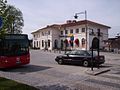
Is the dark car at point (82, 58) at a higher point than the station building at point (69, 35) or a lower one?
lower

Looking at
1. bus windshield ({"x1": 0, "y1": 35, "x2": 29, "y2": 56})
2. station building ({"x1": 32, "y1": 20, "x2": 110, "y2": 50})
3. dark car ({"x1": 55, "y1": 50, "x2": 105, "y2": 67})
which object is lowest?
dark car ({"x1": 55, "y1": 50, "x2": 105, "y2": 67})

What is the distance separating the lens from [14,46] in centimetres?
1545

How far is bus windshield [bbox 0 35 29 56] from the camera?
14734mm

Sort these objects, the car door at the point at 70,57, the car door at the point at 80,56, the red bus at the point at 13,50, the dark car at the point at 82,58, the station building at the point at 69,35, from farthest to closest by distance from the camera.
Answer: the station building at the point at 69,35 → the car door at the point at 70,57 → the car door at the point at 80,56 → the dark car at the point at 82,58 → the red bus at the point at 13,50

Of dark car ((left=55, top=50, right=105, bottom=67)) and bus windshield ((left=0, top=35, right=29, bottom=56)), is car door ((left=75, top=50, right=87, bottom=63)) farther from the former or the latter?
bus windshield ((left=0, top=35, right=29, bottom=56))

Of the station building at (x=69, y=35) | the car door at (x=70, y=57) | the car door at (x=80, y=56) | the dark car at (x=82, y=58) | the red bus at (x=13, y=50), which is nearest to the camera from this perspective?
the red bus at (x=13, y=50)

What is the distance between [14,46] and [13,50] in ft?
1.12

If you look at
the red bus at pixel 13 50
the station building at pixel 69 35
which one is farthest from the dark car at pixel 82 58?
the station building at pixel 69 35

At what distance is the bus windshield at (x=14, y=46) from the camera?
14.7m

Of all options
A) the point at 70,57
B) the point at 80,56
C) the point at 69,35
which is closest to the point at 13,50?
the point at 70,57

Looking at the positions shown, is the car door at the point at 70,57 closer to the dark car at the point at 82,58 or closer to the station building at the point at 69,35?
the dark car at the point at 82,58

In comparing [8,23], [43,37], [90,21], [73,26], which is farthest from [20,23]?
[8,23]

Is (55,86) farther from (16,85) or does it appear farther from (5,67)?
(5,67)

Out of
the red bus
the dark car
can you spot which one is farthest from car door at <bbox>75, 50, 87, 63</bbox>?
the red bus
